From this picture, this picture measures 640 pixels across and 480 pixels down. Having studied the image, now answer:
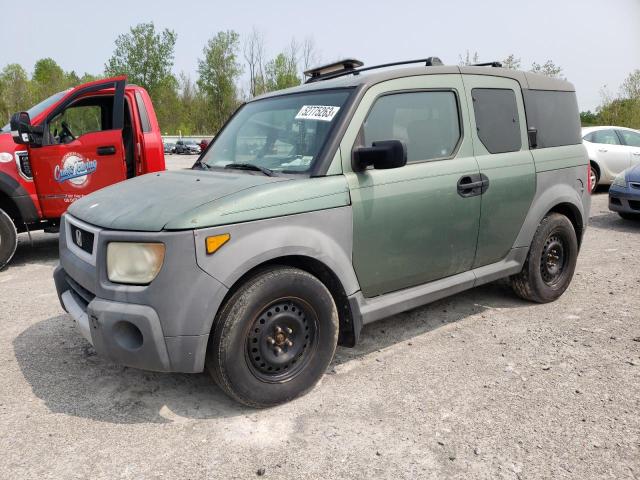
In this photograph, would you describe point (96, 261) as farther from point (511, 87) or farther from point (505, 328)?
point (511, 87)

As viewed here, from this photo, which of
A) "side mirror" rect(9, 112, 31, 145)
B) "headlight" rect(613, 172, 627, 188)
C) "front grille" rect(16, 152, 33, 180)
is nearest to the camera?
"side mirror" rect(9, 112, 31, 145)

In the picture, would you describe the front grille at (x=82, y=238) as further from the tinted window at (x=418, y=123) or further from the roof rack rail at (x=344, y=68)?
the roof rack rail at (x=344, y=68)

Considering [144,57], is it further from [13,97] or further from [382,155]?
[382,155]

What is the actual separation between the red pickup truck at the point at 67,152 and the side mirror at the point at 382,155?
160 inches

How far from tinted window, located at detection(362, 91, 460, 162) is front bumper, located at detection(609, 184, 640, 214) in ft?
18.5

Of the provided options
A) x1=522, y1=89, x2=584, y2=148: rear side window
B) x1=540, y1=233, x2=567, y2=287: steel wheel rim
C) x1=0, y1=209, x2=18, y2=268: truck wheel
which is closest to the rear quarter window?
x1=522, y1=89, x2=584, y2=148: rear side window

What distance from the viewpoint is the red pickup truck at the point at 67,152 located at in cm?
581

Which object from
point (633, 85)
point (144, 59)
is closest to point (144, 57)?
point (144, 59)

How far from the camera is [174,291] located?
8.11 ft

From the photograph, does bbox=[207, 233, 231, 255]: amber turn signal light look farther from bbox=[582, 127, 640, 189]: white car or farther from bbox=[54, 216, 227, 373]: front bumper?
bbox=[582, 127, 640, 189]: white car

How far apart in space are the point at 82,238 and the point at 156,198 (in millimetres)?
535

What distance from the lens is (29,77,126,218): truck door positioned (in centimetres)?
591

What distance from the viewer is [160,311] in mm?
2486

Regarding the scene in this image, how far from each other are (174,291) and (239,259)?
14.0 inches
